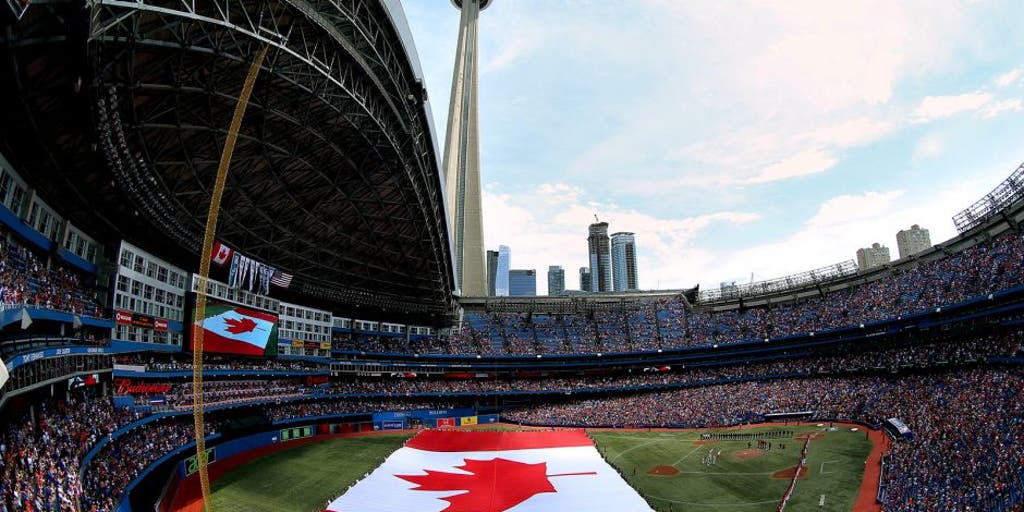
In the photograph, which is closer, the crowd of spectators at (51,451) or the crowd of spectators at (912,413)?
the crowd of spectators at (51,451)

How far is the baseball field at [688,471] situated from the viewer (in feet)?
118

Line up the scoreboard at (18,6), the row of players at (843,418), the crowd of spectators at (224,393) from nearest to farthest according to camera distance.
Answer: the scoreboard at (18,6), the row of players at (843,418), the crowd of spectators at (224,393)

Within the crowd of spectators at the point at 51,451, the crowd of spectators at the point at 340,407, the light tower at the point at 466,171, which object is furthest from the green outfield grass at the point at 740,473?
the light tower at the point at 466,171

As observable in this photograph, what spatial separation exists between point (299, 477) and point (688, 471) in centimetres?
3227

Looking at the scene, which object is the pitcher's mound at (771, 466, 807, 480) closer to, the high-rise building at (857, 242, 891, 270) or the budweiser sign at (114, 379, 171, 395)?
the budweiser sign at (114, 379, 171, 395)

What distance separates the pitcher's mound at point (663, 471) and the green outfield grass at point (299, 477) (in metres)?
23.8

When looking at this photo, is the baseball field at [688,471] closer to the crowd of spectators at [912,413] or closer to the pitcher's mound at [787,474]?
the pitcher's mound at [787,474]

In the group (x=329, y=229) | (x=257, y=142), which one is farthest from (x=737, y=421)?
(x=257, y=142)

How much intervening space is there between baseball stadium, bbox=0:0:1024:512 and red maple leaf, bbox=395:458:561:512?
293mm

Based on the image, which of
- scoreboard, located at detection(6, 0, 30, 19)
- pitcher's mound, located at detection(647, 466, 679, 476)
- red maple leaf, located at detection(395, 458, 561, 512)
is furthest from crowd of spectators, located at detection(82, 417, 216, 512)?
pitcher's mound, located at detection(647, 466, 679, 476)

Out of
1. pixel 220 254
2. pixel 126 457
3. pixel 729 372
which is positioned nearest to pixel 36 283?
pixel 126 457

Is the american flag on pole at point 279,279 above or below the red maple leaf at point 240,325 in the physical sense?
above

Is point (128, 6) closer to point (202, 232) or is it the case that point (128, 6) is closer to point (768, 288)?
point (202, 232)

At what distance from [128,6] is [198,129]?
16.1 meters
